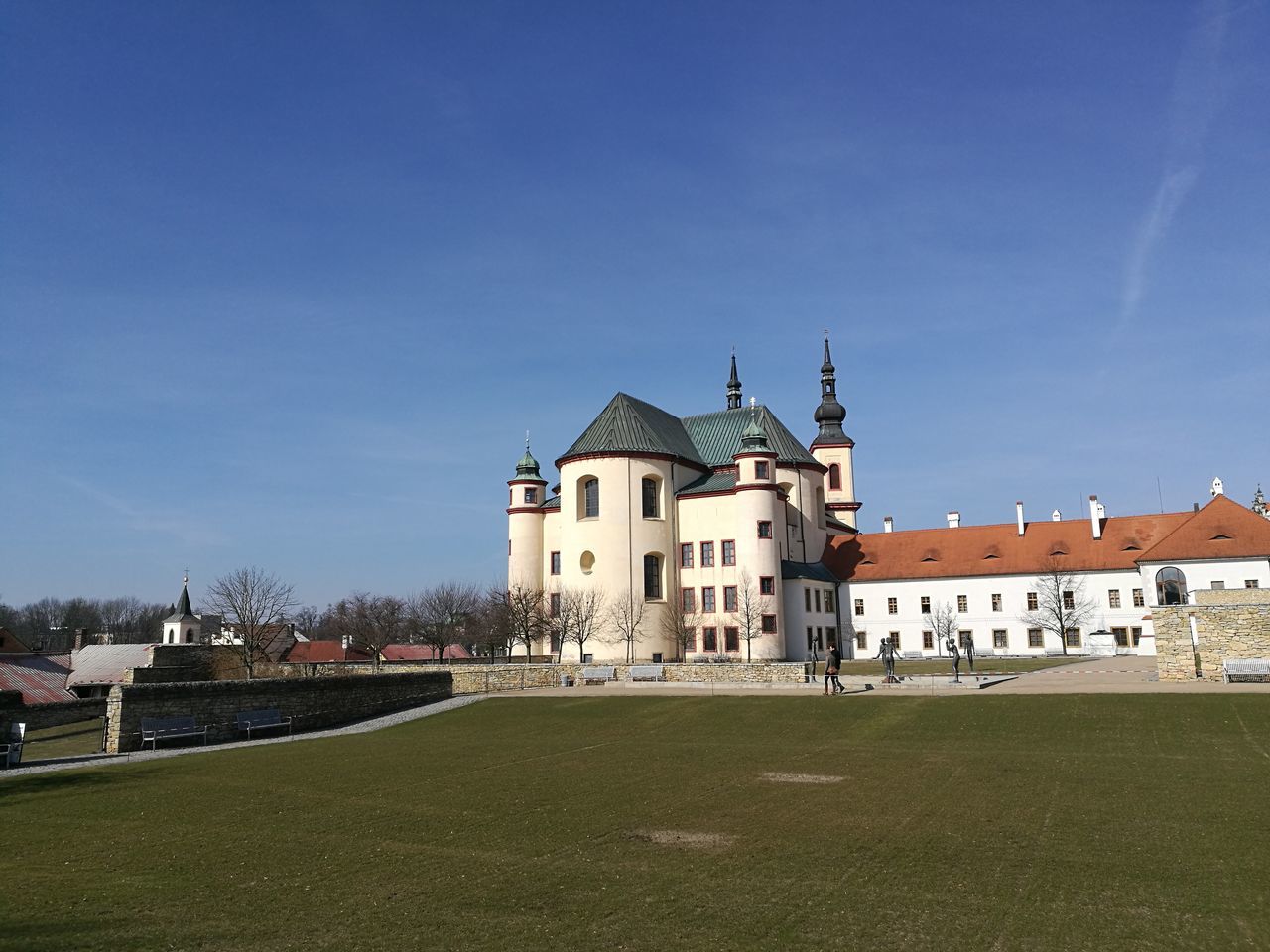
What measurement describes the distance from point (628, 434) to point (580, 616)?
12641 millimetres

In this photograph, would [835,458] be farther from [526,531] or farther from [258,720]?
[258,720]

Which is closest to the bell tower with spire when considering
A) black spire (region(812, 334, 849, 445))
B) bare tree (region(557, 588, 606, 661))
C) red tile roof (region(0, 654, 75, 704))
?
black spire (region(812, 334, 849, 445))

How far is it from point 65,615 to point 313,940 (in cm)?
16321

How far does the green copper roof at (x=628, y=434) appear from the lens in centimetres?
6069

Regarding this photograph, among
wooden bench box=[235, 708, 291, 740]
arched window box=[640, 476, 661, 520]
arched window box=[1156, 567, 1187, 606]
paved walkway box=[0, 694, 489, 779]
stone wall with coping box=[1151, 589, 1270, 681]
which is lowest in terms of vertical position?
paved walkway box=[0, 694, 489, 779]

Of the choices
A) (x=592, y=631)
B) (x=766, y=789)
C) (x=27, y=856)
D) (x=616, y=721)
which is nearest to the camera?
(x=27, y=856)

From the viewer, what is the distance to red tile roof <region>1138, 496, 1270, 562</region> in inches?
2144

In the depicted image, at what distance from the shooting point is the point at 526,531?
63.7m

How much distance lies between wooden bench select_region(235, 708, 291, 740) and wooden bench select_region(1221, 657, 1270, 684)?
93.4 ft

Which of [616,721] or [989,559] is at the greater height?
[989,559]

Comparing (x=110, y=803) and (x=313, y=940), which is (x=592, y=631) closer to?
(x=110, y=803)

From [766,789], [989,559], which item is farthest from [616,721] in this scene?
[989,559]

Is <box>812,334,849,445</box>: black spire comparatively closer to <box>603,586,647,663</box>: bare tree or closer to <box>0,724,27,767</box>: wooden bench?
<box>603,586,647,663</box>: bare tree

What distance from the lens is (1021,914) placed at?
26.6ft
